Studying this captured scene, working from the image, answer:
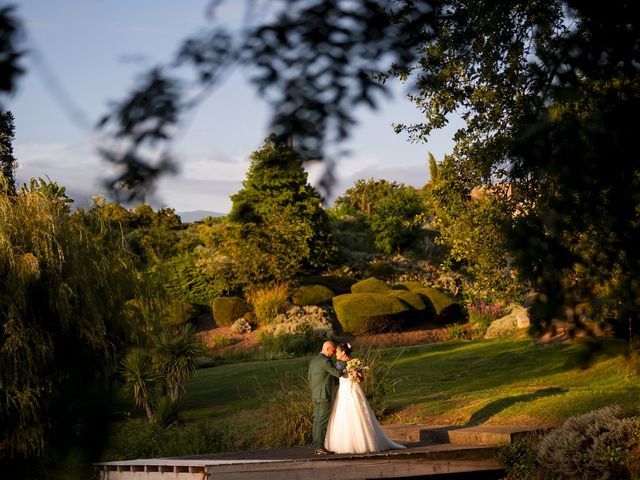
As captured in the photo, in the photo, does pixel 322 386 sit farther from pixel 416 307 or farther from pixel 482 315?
pixel 416 307

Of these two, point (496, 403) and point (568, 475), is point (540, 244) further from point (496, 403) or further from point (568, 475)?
point (496, 403)

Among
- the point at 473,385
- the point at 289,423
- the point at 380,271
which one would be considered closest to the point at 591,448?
the point at 289,423

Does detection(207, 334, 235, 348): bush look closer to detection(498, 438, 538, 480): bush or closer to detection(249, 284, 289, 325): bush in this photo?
detection(249, 284, 289, 325): bush

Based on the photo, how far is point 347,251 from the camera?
40.6 m

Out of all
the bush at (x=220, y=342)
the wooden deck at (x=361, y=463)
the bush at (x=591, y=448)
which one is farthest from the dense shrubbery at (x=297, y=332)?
the bush at (x=591, y=448)

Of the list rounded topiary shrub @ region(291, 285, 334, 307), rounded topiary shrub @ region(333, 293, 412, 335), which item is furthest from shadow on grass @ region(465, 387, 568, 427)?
rounded topiary shrub @ region(291, 285, 334, 307)

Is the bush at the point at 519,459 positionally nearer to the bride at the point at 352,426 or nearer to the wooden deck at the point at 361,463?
the wooden deck at the point at 361,463

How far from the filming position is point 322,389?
1401cm

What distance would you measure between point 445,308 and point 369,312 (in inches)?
129

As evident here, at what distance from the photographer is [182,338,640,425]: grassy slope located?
52.1 ft

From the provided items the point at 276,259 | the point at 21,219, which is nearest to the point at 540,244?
the point at 21,219

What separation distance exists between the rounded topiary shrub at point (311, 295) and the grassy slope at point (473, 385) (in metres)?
6.58

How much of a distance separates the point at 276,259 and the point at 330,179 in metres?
31.4

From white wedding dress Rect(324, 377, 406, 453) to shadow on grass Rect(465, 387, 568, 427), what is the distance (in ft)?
8.78
